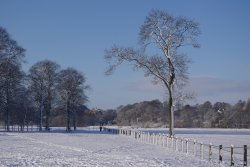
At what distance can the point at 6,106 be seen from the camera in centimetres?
7231

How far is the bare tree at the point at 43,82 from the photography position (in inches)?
3123

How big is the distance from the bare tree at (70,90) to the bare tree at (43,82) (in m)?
1.89

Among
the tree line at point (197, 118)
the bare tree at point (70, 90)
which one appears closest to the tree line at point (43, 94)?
the bare tree at point (70, 90)

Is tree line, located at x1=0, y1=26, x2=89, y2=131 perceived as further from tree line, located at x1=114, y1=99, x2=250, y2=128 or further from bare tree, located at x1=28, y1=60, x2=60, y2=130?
tree line, located at x1=114, y1=99, x2=250, y2=128

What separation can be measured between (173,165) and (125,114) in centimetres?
17384

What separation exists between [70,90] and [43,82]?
5422 mm

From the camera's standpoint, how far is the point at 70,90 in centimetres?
8312

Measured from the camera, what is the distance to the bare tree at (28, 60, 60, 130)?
79.3m

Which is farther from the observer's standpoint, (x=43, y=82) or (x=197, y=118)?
(x=197, y=118)

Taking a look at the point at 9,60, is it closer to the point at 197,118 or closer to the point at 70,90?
the point at 70,90

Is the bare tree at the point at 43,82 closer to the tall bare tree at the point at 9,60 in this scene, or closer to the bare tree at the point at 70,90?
the bare tree at the point at 70,90


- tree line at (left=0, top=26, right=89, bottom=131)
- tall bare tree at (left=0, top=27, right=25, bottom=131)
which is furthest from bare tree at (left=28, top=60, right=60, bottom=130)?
tall bare tree at (left=0, top=27, right=25, bottom=131)

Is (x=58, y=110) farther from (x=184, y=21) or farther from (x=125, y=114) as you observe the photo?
(x=125, y=114)

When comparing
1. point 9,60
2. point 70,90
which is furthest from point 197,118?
point 9,60
